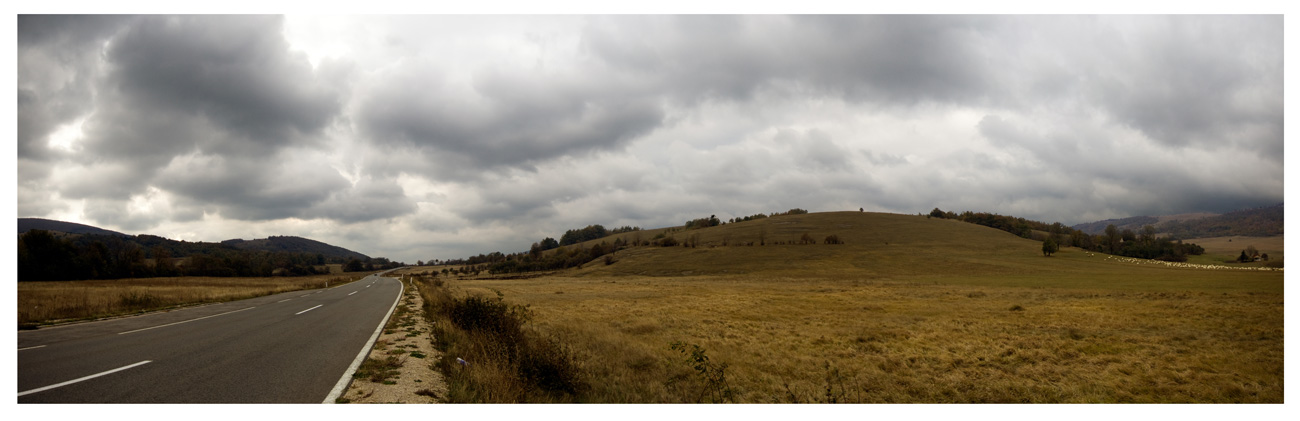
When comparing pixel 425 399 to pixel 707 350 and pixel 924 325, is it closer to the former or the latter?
pixel 707 350

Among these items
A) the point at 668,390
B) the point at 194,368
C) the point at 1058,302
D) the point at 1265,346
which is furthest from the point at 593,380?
the point at 1058,302

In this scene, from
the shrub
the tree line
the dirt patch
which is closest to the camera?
the dirt patch

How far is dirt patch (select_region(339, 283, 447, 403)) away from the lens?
8.34 m

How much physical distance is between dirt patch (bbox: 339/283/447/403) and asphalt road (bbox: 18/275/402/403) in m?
0.46

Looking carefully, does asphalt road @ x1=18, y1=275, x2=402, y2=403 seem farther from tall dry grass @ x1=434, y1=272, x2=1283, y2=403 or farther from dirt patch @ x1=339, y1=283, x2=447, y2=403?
tall dry grass @ x1=434, y1=272, x2=1283, y2=403

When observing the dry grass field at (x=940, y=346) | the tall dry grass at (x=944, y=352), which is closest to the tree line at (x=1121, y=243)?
the dry grass field at (x=940, y=346)

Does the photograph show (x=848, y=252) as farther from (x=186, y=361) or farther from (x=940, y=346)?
(x=186, y=361)

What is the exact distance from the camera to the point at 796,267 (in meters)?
88.4

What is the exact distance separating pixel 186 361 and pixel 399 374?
4.39m

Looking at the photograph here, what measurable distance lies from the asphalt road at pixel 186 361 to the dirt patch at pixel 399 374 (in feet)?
1.51

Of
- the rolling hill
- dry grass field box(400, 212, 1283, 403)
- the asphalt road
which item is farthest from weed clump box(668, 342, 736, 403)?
the rolling hill

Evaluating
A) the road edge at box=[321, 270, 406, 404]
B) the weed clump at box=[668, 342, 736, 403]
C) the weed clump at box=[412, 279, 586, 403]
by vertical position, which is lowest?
the weed clump at box=[668, 342, 736, 403]

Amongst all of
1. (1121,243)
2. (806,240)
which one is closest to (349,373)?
(806,240)

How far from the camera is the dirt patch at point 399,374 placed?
8.34 metres
